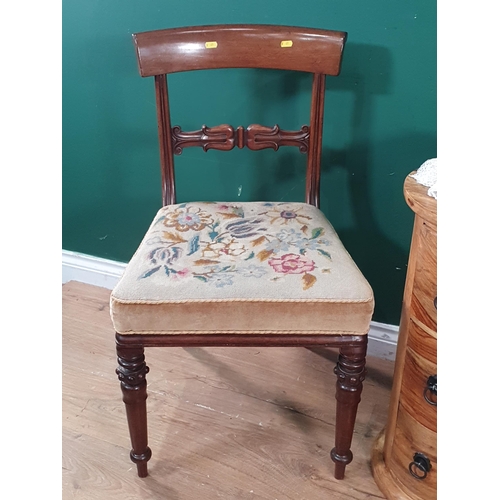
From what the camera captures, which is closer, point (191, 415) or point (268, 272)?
point (268, 272)

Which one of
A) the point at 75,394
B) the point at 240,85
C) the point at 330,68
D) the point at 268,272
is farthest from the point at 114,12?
the point at 75,394

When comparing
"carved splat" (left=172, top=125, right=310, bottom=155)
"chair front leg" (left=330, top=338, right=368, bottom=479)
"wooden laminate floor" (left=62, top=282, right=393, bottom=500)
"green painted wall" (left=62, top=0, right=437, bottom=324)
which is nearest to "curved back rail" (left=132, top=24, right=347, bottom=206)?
"carved splat" (left=172, top=125, right=310, bottom=155)

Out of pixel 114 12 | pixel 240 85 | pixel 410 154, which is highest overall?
pixel 114 12

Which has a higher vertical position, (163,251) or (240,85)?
(240,85)

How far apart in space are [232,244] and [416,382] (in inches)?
17.4

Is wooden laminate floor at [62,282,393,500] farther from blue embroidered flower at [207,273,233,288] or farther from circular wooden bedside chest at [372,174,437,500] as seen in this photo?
blue embroidered flower at [207,273,233,288]

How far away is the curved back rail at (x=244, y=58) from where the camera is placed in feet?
3.93

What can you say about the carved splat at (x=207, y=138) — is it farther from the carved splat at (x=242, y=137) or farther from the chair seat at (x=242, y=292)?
the chair seat at (x=242, y=292)

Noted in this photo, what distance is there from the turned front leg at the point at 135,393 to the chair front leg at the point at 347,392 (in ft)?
1.23

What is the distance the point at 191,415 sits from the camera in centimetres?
134

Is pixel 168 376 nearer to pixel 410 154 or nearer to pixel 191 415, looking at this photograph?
pixel 191 415
